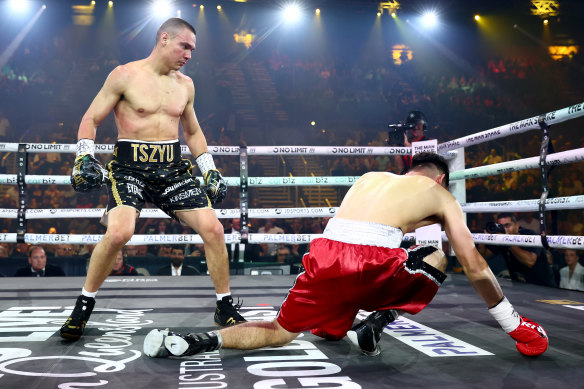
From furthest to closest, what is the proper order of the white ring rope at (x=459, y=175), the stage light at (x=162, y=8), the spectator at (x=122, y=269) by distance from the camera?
1. the stage light at (x=162, y=8)
2. the spectator at (x=122, y=269)
3. the white ring rope at (x=459, y=175)

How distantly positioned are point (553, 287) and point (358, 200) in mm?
2148

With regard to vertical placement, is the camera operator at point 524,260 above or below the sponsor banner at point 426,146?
below

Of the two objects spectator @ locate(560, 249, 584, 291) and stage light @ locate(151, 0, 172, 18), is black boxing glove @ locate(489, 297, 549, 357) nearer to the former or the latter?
spectator @ locate(560, 249, 584, 291)

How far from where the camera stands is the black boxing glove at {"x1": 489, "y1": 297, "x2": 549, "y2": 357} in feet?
4.92

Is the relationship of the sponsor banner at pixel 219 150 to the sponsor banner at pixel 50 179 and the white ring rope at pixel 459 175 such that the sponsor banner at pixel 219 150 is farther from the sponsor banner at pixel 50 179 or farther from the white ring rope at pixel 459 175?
the sponsor banner at pixel 50 179

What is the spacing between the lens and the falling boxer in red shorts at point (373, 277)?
153 centimetres

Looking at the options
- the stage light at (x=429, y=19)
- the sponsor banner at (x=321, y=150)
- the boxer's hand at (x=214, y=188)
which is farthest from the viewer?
the stage light at (x=429, y=19)

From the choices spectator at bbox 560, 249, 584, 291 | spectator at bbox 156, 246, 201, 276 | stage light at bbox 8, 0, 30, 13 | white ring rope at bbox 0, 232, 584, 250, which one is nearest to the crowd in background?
stage light at bbox 8, 0, 30, 13

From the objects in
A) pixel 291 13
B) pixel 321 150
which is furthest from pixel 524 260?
pixel 291 13

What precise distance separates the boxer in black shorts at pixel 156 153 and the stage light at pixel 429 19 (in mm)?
9000

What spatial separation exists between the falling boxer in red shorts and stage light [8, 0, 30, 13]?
9.83 m

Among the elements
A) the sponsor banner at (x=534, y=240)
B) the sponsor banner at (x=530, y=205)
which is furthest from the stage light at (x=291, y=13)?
the sponsor banner at (x=534, y=240)

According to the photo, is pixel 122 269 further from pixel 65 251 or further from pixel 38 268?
Result: pixel 65 251

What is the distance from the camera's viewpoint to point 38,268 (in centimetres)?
399
